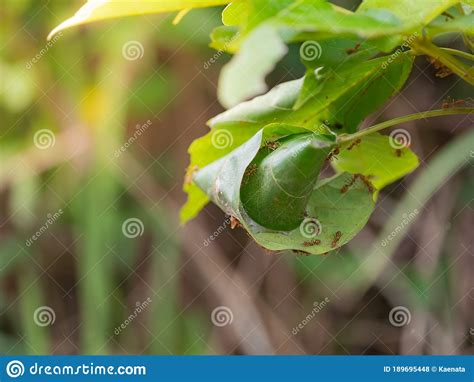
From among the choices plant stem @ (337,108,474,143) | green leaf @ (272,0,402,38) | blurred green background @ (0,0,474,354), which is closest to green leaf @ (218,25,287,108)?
green leaf @ (272,0,402,38)

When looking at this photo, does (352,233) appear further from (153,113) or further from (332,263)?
(153,113)

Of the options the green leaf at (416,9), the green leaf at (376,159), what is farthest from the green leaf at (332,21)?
the green leaf at (376,159)

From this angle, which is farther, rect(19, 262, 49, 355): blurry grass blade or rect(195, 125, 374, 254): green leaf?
rect(19, 262, 49, 355): blurry grass blade

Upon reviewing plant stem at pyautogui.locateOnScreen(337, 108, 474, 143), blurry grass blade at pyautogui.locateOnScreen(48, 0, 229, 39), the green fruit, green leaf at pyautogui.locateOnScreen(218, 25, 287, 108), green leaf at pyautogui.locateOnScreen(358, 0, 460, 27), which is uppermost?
blurry grass blade at pyautogui.locateOnScreen(48, 0, 229, 39)

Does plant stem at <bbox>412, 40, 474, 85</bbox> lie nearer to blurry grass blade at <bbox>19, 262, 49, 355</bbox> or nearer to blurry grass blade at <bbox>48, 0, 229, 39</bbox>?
blurry grass blade at <bbox>48, 0, 229, 39</bbox>

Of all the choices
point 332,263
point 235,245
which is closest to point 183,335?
point 235,245

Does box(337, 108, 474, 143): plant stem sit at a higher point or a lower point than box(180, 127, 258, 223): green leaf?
lower

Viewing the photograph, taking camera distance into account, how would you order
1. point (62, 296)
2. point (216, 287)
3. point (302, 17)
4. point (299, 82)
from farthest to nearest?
point (62, 296) → point (216, 287) → point (299, 82) → point (302, 17)
